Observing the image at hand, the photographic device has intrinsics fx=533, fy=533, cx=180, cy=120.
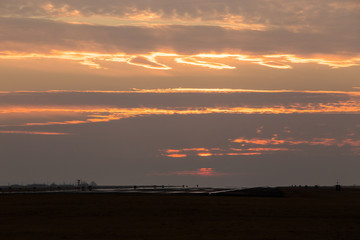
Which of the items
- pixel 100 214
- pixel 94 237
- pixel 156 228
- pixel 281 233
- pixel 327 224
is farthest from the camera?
pixel 100 214

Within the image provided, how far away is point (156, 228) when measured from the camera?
39.4 meters

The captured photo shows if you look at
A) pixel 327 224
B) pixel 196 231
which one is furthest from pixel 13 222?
pixel 327 224

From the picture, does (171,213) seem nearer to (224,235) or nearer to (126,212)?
(126,212)

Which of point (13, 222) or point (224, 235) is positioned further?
point (13, 222)

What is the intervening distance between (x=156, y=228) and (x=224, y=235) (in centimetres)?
605

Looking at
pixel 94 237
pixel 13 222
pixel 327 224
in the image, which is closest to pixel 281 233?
pixel 327 224

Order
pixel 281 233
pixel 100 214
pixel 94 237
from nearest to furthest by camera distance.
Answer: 1. pixel 94 237
2. pixel 281 233
3. pixel 100 214

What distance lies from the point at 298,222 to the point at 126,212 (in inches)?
722

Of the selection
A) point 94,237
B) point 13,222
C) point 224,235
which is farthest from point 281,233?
point 13,222

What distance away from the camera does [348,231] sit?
38500 millimetres

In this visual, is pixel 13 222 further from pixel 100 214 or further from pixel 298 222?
pixel 298 222

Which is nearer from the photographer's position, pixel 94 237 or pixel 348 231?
pixel 94 237

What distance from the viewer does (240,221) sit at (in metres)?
45.6

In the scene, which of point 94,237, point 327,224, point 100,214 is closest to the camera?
point 94,237
